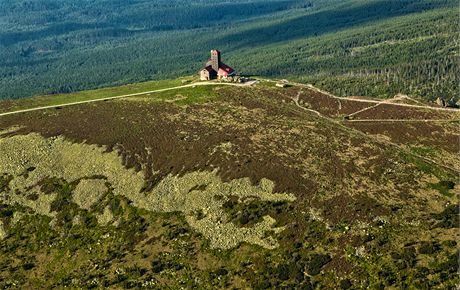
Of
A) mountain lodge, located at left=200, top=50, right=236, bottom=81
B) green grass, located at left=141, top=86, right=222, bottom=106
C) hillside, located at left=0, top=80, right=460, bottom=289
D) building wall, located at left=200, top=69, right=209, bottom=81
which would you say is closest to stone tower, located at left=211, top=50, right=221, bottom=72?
mountain lodge, located at left=200, top=50, right=236, bottom=81

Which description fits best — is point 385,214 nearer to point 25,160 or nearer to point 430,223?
point 430,223

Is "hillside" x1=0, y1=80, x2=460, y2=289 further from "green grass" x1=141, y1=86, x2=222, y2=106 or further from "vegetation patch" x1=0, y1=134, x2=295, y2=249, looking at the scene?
"green grass" x1=141, y1=86, x2=222, y2=106

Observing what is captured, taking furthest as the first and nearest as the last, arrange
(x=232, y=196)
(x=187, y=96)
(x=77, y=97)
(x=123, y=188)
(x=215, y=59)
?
1. (x=215, y=59)
2. (x=77, y=97)
3. (x=187, y=96)
4. (x=123, y=188)
5. (x=232, y=196)

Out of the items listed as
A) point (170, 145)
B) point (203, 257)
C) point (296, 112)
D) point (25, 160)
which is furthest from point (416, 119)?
point (25, 160)

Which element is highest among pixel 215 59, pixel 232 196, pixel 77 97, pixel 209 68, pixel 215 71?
pixel 215 59

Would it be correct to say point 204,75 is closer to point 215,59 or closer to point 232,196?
point 215,59

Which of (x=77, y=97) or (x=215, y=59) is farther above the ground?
(x=215, y=59)

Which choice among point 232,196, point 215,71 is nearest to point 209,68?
point 215,71
